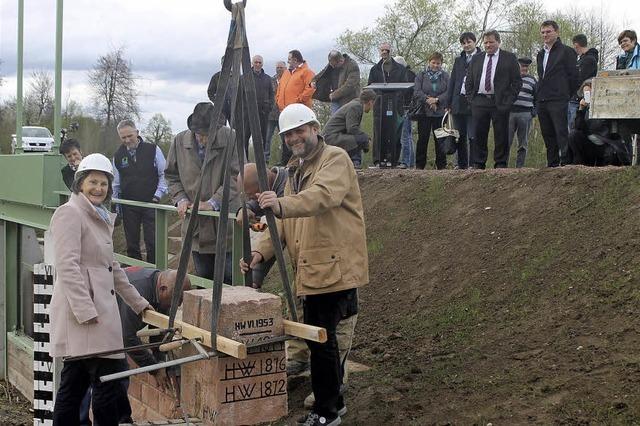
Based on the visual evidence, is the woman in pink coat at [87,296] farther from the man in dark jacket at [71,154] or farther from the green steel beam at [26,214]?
the green steel beam at [26,214]

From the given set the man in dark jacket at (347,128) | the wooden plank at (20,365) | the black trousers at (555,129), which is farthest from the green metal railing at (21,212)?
the black trousers at (555,129)

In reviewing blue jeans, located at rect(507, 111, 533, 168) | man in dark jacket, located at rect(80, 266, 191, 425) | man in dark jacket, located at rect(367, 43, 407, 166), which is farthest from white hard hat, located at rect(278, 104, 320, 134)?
man in dark jacket, located at rect(367, 43, 407, 166)

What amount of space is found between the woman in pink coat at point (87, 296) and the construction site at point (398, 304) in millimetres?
54

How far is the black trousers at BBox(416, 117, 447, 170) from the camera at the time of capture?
1193 centimetres

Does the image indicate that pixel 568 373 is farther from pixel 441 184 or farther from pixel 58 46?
pixel 58 46

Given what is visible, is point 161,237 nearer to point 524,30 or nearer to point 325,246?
point 325,246

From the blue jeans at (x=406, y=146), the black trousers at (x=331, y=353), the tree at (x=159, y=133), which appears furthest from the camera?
the tree at (x=159, y=133)

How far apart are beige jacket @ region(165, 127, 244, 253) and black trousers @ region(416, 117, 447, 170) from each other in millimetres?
5283

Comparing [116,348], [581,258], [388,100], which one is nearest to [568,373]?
[581,258]

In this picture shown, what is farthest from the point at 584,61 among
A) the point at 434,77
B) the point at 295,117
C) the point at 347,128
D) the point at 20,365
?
the point at 20,365

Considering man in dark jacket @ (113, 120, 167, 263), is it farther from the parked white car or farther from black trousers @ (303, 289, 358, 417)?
the parked white car

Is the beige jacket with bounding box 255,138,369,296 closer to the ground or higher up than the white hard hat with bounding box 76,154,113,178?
closer to the ground

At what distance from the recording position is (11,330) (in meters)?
11.4

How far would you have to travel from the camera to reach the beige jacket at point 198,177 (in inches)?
266
